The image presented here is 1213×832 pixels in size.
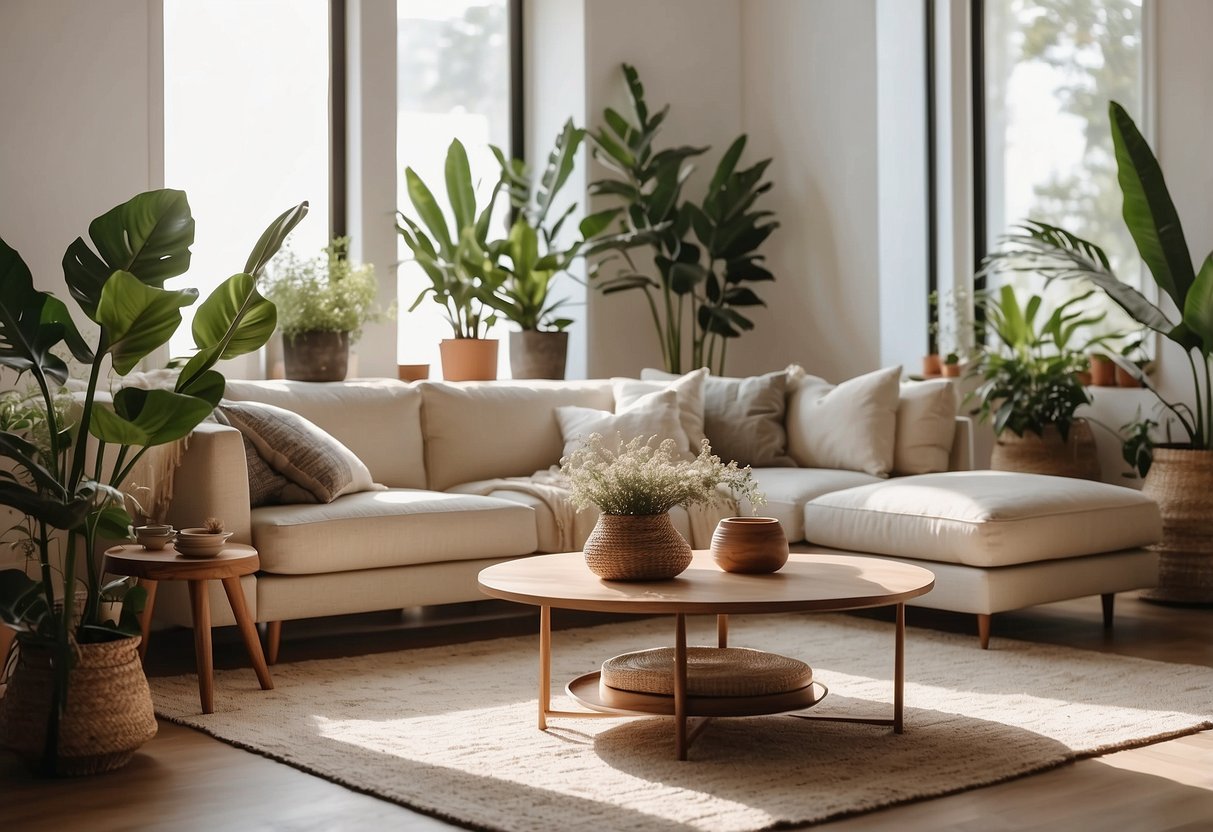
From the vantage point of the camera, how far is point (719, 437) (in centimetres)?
551

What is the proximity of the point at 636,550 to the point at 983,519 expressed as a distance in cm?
→ 146

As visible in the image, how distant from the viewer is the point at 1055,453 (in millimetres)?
5828

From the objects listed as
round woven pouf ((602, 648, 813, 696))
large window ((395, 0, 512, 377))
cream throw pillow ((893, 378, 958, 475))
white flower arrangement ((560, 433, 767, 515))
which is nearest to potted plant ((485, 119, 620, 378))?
large window ((395, 0, 512, 377))

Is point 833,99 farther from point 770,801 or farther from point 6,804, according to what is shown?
point 6,804

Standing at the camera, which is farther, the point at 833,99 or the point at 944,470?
the point at 833,99

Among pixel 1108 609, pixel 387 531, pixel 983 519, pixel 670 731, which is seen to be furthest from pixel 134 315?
pixel 1108 609

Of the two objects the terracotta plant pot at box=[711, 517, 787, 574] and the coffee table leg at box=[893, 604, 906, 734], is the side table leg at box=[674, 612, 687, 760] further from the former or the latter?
the coffee table leg at box=[893, 604, 906, 734]

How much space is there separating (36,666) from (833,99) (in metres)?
4.98

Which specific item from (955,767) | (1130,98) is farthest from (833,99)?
(955,767)

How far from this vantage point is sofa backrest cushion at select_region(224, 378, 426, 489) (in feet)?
15.8

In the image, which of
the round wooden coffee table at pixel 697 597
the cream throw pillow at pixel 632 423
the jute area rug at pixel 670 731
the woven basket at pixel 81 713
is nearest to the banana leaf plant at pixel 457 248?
the cream throw pillow at pixel 632 423

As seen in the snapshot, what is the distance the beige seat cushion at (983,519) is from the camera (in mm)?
4266

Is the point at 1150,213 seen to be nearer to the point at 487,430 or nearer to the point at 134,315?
the point at 487,430

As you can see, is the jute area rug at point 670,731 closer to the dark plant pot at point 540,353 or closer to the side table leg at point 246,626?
the side table leg at point 246,626
